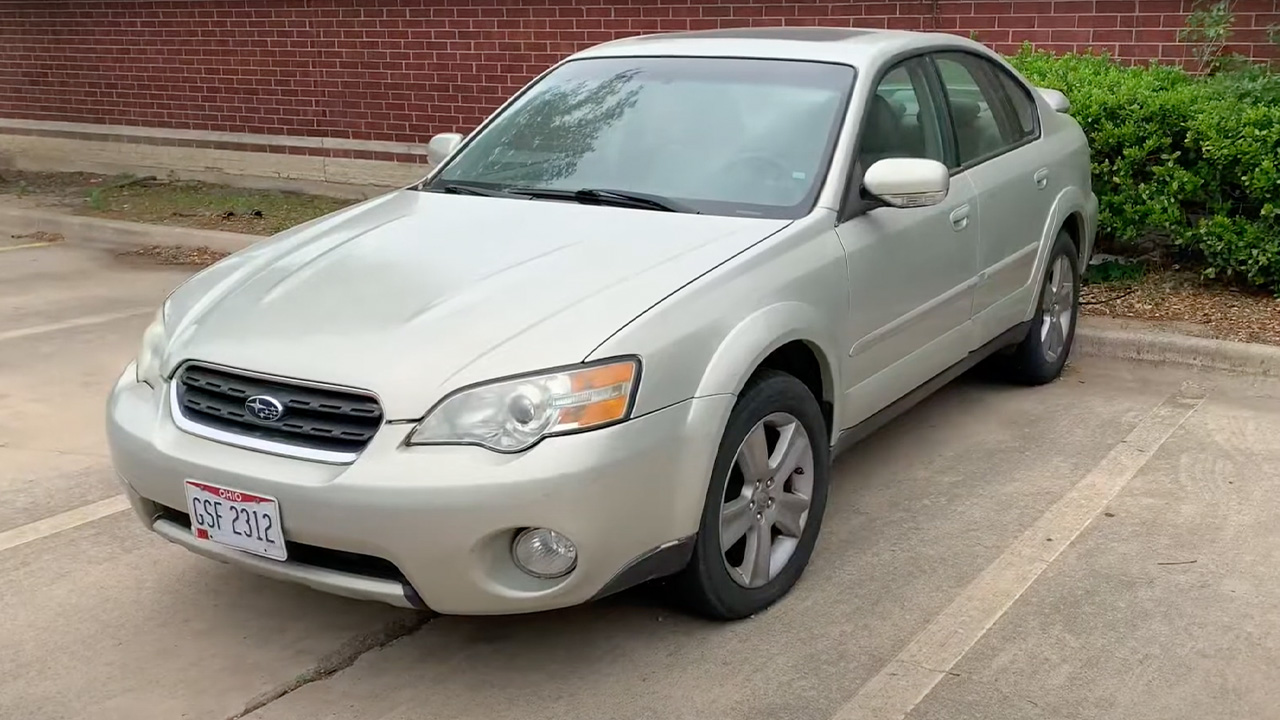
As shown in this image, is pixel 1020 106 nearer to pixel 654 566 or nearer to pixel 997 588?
pixel 997 588

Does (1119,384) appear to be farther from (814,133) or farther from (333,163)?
(333,163)

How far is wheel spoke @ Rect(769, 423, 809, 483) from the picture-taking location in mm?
3730

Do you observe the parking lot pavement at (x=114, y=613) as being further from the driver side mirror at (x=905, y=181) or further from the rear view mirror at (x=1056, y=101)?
the rear view mirror at (x=1056, y=101)

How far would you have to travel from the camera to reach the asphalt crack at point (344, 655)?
11.1 ft

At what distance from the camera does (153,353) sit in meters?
3.73

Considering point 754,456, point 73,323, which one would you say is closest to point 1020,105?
point 754,456

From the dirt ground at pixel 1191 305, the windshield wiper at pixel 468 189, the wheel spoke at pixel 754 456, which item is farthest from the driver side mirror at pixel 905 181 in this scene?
the dirt ground at pixel 1191 305

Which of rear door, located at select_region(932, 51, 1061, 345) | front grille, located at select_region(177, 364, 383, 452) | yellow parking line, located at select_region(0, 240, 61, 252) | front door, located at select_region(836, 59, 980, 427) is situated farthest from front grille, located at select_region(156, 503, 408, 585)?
yellow parking line, located at select_region(0, 240, 61, 252)

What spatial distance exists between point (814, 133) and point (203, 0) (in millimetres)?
9513

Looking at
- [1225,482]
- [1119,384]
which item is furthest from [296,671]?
[1119,384]

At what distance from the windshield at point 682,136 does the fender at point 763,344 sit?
0.41m

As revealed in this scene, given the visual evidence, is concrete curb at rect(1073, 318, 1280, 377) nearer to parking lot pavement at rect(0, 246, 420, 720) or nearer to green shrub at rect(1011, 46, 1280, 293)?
green shrub at rect(1011, 46, 1280, 293)

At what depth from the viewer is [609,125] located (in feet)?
14.9

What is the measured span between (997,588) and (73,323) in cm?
576
